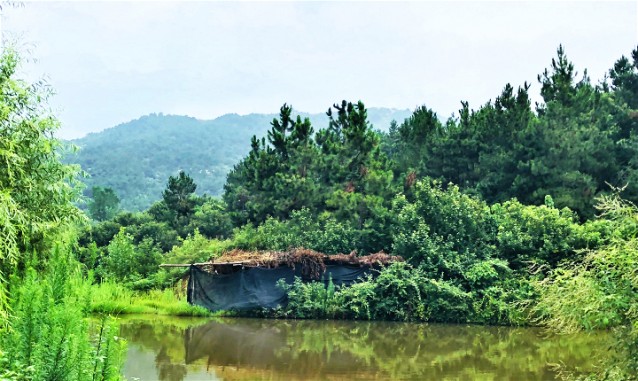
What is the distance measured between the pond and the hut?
0.68m

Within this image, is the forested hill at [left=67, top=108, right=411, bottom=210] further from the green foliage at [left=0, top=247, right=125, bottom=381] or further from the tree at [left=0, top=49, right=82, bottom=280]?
the green foliage at [left=0, top=247, right=125, bottom=381]

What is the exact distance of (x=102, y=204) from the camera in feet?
149

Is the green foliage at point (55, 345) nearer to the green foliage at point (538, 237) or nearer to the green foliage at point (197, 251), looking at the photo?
the green foliage at point (538, 237)

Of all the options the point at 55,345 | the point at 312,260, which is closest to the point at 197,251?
the point at 312,260

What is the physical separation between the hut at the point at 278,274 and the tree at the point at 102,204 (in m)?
31.4

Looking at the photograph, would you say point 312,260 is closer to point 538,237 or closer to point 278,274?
point 278,274

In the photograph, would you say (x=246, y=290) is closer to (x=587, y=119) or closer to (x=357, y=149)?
(x=357, y=149)

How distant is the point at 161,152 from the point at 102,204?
4892 cm

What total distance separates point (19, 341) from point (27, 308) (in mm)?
288

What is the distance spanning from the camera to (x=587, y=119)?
19672 mm

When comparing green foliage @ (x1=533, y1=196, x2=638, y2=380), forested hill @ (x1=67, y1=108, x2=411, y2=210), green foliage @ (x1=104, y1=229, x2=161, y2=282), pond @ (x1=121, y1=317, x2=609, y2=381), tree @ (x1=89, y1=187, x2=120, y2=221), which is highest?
forested hill @ (x1=67, y1=108, x2=411, y2=210)

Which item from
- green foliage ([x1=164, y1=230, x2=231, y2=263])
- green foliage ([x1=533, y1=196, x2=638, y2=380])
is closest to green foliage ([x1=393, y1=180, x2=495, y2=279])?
green foliage ([x1=164, y1=230, x2=231, y2=263])

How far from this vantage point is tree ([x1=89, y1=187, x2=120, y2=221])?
45.3 meters

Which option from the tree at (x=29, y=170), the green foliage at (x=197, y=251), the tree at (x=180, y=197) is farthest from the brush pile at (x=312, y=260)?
the tree at (x=180, y=197)
